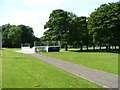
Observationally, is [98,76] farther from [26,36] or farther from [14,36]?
[26,36]

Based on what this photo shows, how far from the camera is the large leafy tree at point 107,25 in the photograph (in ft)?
108

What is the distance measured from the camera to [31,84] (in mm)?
6629

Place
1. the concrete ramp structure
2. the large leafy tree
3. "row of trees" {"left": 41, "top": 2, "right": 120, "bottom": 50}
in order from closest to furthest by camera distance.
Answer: the large leafy tree → "row of trees" {"left": 41, "top": 2, "right": 120, "bottom": 50} → the concrete ramp structure

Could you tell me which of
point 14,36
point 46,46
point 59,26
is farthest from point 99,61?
point 14,36

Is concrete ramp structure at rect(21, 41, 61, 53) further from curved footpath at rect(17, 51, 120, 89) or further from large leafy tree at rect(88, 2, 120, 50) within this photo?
curved footpath at rect(17, 51, 120, 89)

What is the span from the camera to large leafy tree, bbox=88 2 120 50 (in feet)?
108

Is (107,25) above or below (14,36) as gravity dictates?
below

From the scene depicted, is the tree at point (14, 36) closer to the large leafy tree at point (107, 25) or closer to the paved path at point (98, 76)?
the large leafy tree at point (107, 25)

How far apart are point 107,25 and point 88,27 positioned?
20.6 ft

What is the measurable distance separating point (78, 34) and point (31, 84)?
3670 centimetres

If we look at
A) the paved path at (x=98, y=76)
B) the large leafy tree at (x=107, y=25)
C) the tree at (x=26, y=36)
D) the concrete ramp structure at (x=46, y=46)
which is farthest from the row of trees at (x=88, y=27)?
the tree at (x=26, y=36)

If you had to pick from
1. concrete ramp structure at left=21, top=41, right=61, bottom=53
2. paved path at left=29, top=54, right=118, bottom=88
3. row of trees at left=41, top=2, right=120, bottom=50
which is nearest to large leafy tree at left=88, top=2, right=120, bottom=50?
row of trees at left=41, top=2, right=120, bottom=50

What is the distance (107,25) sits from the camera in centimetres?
3312

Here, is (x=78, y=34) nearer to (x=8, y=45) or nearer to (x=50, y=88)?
(x=50, y=88)
